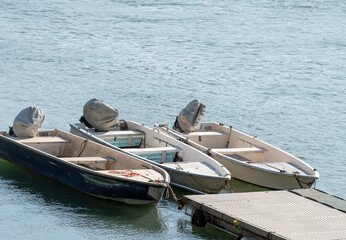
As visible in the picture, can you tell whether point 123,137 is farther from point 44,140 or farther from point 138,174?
point 138,174

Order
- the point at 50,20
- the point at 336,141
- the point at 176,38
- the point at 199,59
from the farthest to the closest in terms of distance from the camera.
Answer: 1. the point at 50,20
2. the point at 176,38
3. the point at 199,59
4. the point at 336,141

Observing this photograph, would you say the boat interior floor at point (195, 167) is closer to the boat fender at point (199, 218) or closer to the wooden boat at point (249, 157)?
the wooden boat at point (249, 157)

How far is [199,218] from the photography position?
15.9 m

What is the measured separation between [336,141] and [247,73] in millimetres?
10223

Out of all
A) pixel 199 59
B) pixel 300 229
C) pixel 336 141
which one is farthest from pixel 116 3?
pixel 300 229

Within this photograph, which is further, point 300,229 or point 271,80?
point 271,80

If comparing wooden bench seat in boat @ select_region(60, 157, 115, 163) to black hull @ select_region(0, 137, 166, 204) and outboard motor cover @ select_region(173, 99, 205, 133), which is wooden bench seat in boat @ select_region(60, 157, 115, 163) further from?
outboard motor cover @ select_region(173, 99, 205, 133)

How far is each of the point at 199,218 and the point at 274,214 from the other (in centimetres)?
158

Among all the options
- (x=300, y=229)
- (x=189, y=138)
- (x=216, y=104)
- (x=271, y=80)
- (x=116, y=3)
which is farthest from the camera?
(x=116, y=3)

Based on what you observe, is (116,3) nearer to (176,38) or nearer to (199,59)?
(176,38)

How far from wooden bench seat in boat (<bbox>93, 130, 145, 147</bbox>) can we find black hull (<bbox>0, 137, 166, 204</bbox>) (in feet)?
7.62

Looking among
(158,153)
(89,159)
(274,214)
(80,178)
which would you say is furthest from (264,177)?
(80,178)

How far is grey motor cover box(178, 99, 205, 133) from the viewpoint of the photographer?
21078mm

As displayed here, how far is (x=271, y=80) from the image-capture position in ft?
109
